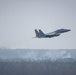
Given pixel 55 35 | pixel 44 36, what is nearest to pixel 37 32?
pixel 44 36

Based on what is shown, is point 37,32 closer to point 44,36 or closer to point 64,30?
point 44,36

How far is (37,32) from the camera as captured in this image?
8131 cm

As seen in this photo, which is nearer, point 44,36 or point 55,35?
point 55,35

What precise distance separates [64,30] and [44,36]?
305 inches

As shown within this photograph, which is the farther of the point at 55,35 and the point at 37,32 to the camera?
the point at 37,32

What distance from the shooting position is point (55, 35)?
74.6 meters

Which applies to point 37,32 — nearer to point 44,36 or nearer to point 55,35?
point 44,36

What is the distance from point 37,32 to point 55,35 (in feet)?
29.1

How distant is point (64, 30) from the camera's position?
8212 cm

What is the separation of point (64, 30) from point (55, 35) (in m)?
8.55

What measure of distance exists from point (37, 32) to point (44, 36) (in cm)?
322

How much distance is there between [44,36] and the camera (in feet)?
261

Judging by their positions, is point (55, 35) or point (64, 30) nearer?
point (55, 35)
